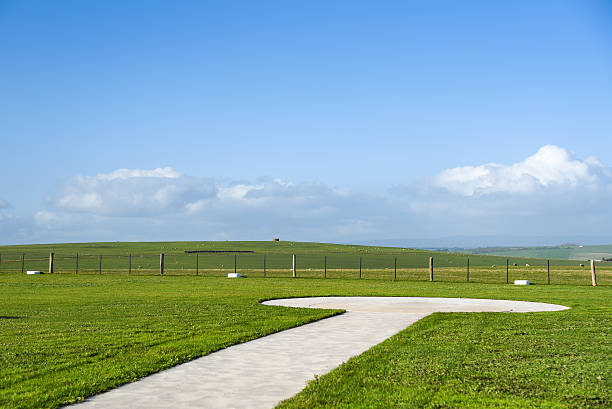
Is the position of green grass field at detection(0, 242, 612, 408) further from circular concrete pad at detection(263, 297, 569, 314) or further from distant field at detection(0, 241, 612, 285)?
distant field at detection(0, 241, 612, 285)

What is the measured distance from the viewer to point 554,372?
28.6 feet

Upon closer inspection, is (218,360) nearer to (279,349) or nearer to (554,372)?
(279,349)

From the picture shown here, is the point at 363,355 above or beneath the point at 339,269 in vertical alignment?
beneath

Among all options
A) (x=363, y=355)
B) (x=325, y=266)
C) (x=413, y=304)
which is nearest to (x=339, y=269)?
(x=325, y=266)

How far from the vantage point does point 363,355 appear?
998 cm

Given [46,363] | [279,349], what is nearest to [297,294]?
[279,349]

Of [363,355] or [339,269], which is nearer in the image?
[363,355]

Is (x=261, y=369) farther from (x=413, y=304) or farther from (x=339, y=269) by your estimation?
(x=339, y=269)

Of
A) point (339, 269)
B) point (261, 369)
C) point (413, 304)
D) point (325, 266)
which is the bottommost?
point (261, 369)

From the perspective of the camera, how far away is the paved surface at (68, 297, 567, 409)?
705cm

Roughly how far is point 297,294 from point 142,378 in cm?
1606

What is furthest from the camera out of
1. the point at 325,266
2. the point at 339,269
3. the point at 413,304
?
the point at 339,269

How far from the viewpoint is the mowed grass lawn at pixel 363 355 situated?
24.1 feet

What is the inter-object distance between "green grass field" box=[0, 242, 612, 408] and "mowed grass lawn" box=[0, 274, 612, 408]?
0.06 ft
